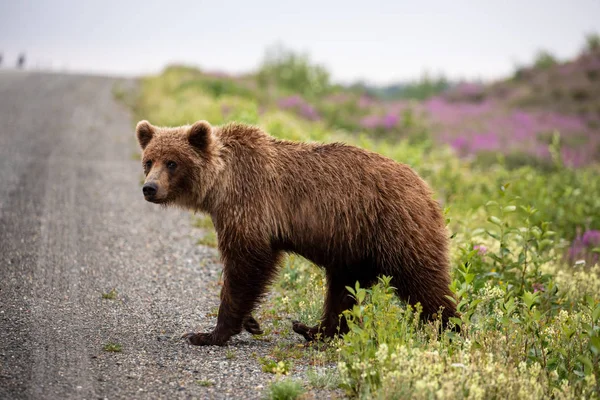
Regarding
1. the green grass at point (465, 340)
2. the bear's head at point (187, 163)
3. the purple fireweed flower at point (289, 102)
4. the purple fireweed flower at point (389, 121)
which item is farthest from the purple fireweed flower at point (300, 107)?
the bear's head at point (187, 163)

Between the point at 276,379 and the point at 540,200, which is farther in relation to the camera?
the point at 540,200

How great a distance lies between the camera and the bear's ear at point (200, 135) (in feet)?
17.9

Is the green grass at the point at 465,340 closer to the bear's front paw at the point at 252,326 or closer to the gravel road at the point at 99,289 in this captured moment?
the bear's front paw at the point at 252,326

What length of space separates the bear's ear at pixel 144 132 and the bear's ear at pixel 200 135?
18.9 inches

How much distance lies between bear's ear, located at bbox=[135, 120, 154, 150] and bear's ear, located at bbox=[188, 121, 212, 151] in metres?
0.48

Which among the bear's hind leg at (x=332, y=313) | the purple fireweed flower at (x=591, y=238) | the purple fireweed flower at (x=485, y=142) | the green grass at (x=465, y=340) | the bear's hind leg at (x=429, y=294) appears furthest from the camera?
the purple fireweed flower at (x=485, y=142)

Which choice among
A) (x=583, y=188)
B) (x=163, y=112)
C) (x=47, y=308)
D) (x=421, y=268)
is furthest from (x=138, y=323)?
(x=163, y=112)

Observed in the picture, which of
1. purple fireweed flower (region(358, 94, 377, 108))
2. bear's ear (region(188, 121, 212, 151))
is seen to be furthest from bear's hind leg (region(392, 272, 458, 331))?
purple fireweed flower (region(358, 94, 377, 108))

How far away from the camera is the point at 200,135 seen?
551cm

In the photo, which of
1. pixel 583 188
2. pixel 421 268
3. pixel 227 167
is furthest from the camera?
pixel 583 188

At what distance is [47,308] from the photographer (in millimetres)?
5816

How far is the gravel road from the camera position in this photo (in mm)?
4570

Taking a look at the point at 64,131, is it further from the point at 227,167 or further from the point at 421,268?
the point at 421,268

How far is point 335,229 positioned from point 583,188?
8.76m
